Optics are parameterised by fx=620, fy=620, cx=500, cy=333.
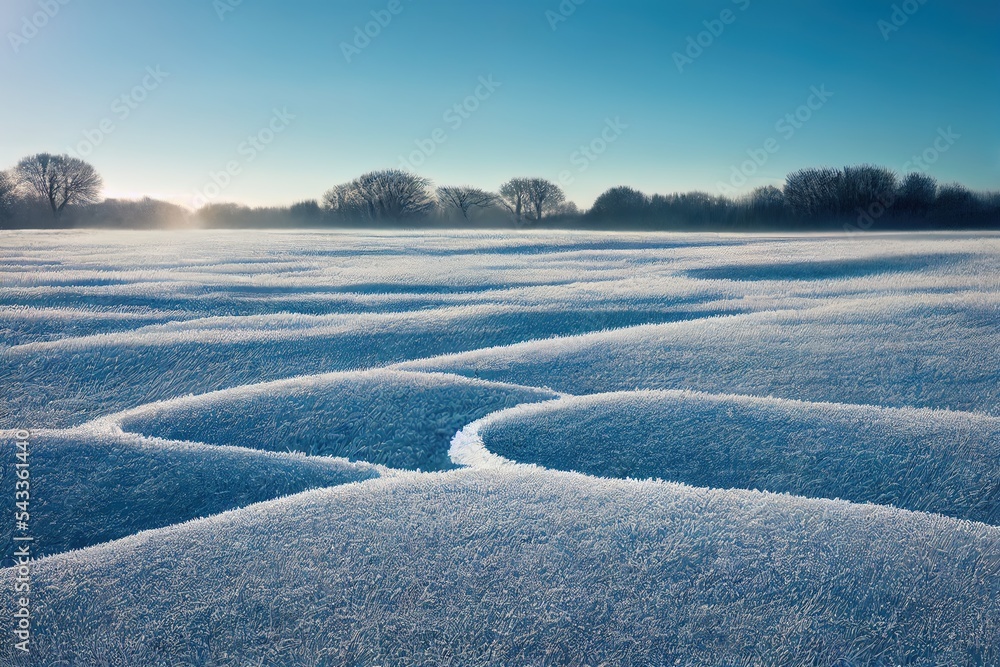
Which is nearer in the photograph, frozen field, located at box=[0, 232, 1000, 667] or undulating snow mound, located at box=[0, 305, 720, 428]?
frozen field, located at box=[0, 232, 1000, 667]

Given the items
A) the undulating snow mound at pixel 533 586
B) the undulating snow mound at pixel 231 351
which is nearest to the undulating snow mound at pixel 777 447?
the undulating snow mound at pixel 533 586

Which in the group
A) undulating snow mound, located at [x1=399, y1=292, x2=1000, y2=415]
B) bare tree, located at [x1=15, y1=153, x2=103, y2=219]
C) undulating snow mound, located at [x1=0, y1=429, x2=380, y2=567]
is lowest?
undulating snow mound, located at [x1=0, y1=429, x2=380, y2=567]

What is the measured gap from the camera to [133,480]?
5.92 ft

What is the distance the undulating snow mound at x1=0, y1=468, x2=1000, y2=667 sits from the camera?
1013mm

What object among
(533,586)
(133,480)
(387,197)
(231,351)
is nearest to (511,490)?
(533,586)

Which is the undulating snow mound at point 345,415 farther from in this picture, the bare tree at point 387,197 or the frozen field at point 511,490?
the bare tree at point 387,197

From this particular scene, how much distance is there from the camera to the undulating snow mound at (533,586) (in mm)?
1013

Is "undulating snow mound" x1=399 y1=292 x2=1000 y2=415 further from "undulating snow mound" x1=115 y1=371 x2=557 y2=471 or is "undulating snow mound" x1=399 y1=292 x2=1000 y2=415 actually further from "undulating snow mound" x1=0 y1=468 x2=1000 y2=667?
"undulating snow mound" x1=0 y1=468 x2=1000 y2=667

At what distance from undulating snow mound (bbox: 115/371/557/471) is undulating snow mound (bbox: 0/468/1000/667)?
2.93 feet

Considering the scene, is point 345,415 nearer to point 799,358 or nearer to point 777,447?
point 777,447

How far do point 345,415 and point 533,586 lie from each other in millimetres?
1571

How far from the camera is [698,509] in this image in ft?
4.66

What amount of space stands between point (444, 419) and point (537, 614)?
1.52m

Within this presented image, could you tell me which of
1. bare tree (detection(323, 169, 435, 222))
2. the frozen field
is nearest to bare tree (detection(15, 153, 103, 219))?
bare tree (detection(323, 169, 435, 222))
